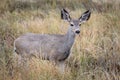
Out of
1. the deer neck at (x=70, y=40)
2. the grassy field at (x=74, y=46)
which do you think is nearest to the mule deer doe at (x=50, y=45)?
the deer neck at (x=70, y=40)

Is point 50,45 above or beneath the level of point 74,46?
above

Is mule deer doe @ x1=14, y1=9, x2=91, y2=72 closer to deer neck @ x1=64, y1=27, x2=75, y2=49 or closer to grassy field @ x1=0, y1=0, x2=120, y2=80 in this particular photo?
deer neck @ x1=64, y1=27, x2=75, y2=49

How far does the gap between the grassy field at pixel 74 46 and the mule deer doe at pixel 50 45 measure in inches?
8.0

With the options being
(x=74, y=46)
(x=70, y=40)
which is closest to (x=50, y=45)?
(x=70, y=40)

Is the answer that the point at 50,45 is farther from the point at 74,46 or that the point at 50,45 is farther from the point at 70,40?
the point at 74,46

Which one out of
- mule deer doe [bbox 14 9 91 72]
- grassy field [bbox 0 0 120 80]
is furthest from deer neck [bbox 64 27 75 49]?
grassy field [bbox 0 0 120 80]

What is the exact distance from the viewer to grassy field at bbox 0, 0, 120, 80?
6.64 m

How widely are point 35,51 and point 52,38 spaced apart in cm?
50

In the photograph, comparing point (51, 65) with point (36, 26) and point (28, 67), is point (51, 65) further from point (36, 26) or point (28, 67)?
point (36, 26)

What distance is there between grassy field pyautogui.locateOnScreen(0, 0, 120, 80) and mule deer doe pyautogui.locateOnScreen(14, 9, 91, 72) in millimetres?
203

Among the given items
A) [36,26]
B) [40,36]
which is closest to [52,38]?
[40,36]

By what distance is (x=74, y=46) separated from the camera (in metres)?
8.85

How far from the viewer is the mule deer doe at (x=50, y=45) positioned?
311 inches

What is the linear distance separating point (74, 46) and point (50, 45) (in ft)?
2.70
